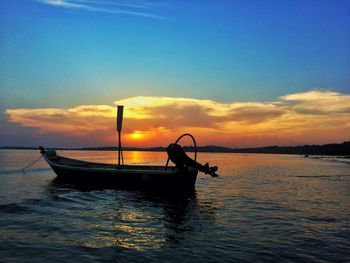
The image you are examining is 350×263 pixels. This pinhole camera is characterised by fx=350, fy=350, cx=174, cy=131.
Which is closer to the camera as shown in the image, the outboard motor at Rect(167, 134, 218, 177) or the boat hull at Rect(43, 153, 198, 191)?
the outboard motor at Rect(167, 134, 218, 177)

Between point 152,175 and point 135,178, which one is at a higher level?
point 152,175

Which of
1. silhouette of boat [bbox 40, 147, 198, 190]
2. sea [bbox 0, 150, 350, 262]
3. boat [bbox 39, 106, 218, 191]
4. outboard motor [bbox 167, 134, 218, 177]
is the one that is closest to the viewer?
sea [bbox 0, 150, 350, 262]

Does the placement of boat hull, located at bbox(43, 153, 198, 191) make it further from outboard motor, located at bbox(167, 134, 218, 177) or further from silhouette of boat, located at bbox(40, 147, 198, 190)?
outboard motor, located at bbox(167, 134, 218, 177)

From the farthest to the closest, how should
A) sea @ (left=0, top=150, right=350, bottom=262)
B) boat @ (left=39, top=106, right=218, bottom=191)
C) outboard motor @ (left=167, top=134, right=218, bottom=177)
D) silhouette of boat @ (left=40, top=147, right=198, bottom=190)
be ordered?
silhouette of boat @ (left=40, top=147, right=198, bottom=190) < boat @ (left=39, top=106, right=218, bottom=191) < outboard motor @ (left=167, top=134, right=218, bottom=177) < sea @ (left=0, top=150, right=350, bottom=262)

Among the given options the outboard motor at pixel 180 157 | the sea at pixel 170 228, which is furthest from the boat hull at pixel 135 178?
the sea at pixel 170 228

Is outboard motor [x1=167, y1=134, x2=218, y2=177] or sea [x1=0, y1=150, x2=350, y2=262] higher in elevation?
outboard motor [x1=167, y1=134, x2=218, y2=177]

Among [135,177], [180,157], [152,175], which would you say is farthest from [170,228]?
[135,177]

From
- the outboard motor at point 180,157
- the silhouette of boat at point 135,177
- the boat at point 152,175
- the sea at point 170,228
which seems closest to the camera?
the sea at point 170,228

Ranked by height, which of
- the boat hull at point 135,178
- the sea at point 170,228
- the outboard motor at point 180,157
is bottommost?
the sea at point 170,228

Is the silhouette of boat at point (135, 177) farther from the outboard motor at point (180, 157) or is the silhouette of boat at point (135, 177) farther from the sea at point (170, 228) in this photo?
the sea at point (170, 228)

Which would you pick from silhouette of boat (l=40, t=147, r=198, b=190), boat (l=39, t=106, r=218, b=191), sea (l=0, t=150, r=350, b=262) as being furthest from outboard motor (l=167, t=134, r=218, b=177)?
sea (l=0, t=150, r=350, b=262)

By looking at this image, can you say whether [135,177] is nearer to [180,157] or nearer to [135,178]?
[135,178]

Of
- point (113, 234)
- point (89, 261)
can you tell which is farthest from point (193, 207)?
point (89, 261)

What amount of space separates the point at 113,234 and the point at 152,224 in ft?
7.39
